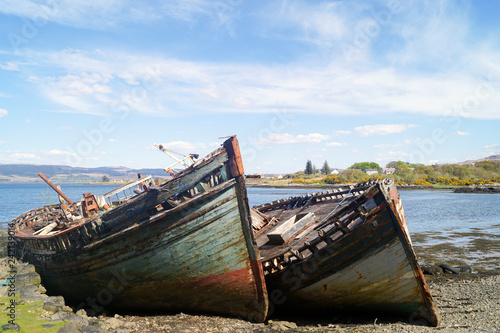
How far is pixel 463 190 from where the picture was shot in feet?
228

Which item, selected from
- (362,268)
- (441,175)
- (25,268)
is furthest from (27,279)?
(441,175)

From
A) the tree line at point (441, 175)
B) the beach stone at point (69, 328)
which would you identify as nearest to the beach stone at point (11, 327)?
the beach stone at point (69, 328)

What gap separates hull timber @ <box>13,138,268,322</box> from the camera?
8711 millimetres

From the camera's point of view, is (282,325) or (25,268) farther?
(25,268)

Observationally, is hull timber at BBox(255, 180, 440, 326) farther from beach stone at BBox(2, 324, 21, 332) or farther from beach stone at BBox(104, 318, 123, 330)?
beach stone at BBox(2, 324, 21, 332)

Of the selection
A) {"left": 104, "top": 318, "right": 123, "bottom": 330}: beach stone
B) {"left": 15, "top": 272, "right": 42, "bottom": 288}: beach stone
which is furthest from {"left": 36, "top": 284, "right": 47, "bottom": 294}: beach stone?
{"left": 104, "top": 318, "right": 123, "bottom": 330}: beach stone

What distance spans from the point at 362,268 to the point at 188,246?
176 inches

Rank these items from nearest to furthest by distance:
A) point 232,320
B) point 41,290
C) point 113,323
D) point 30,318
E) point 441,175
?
point 30,318, point 232,320, point 113,323, point 41,290, point 441,175

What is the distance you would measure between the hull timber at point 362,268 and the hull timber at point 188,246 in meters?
0.99

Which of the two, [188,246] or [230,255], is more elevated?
[188,246]

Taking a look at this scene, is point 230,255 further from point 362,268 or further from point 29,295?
point 29,295

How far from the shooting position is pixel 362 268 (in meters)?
8.29

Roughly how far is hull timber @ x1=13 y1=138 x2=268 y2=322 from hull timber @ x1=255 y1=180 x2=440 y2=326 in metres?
0.99

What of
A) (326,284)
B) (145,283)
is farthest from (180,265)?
(326,284)
